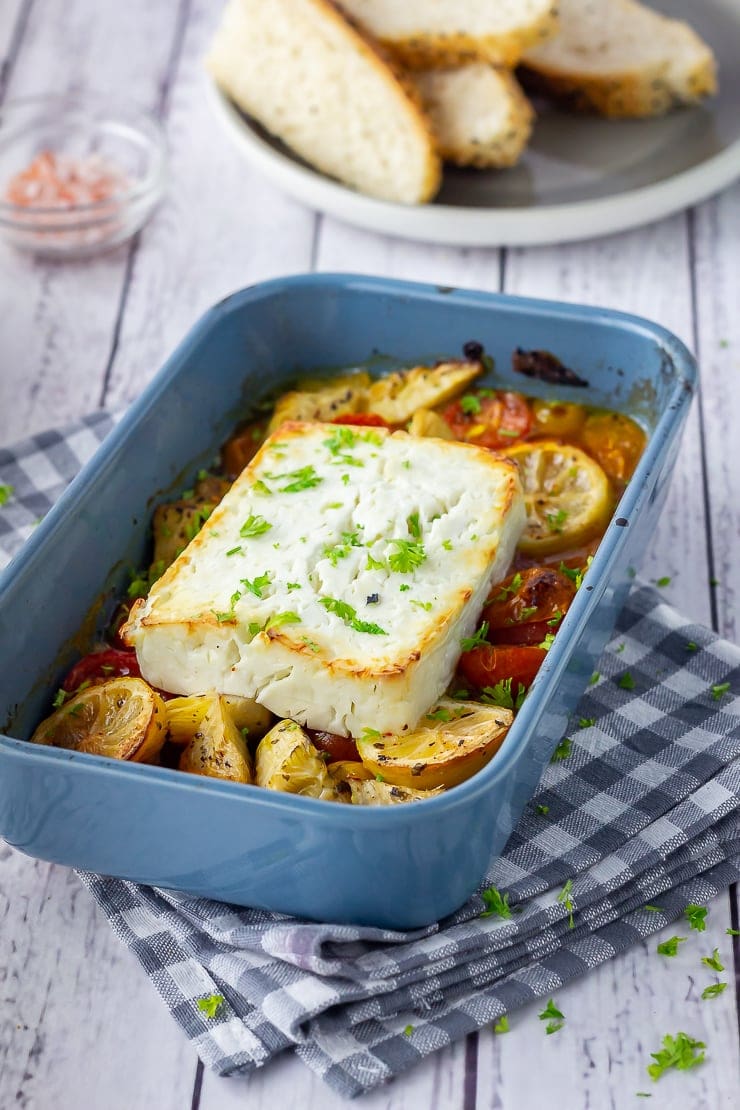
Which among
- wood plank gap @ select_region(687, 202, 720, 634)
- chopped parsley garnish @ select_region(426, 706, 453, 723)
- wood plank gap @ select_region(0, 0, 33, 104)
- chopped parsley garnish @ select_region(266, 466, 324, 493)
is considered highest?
wood plank gap @ select_region(0, 0, 33, 104)

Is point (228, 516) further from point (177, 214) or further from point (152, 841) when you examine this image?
point (177, 214)

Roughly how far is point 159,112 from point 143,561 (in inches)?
99.3

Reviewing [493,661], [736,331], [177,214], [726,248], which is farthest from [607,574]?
[177,214]

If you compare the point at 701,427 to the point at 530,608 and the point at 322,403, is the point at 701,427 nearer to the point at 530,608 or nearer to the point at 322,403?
the point at 322,403

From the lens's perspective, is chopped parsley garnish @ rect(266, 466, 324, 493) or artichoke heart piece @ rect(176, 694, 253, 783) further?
chopped parsley garnish @ rect(266, 466, 324, 493)

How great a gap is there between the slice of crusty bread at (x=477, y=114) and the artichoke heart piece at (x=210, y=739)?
7.38 ft

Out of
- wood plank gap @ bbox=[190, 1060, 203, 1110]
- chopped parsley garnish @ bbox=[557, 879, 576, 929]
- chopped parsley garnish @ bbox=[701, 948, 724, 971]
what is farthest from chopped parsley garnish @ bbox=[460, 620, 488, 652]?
wood plank gap @ bbox=[190, 1060, 203, 1110]

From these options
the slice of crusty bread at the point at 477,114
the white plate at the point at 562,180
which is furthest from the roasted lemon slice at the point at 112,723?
the slice of crusty bread at the point at 477,114

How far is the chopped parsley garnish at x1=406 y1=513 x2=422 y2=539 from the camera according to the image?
A: 287 centimetres

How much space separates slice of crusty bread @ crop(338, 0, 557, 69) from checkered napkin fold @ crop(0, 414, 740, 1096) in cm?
210

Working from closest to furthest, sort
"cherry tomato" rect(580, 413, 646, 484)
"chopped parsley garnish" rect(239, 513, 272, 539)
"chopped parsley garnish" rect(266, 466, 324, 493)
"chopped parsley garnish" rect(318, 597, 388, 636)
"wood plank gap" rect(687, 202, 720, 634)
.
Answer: "chopped parsley garnish" rect(318, 597, 388, 636) < "chopped parsley garnish" rect(239, 513, 272, 539) < "chopped parsley garnish" rect(266, 466, 324, 493) < "cherry tomato" rect(580, 413, 646, 484) < "wood plank gap" rect(687, 202, 720, 634)

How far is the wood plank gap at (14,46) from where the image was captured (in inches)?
204

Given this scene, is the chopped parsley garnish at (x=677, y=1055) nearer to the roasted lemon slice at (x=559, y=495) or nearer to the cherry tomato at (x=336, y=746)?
the cherry tomato at (x=336, y=746)

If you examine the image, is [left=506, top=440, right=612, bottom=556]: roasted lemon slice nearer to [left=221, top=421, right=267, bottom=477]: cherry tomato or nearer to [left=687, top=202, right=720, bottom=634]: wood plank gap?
[left=687, top=202, right=720, bottom=634]: wood plank gap
